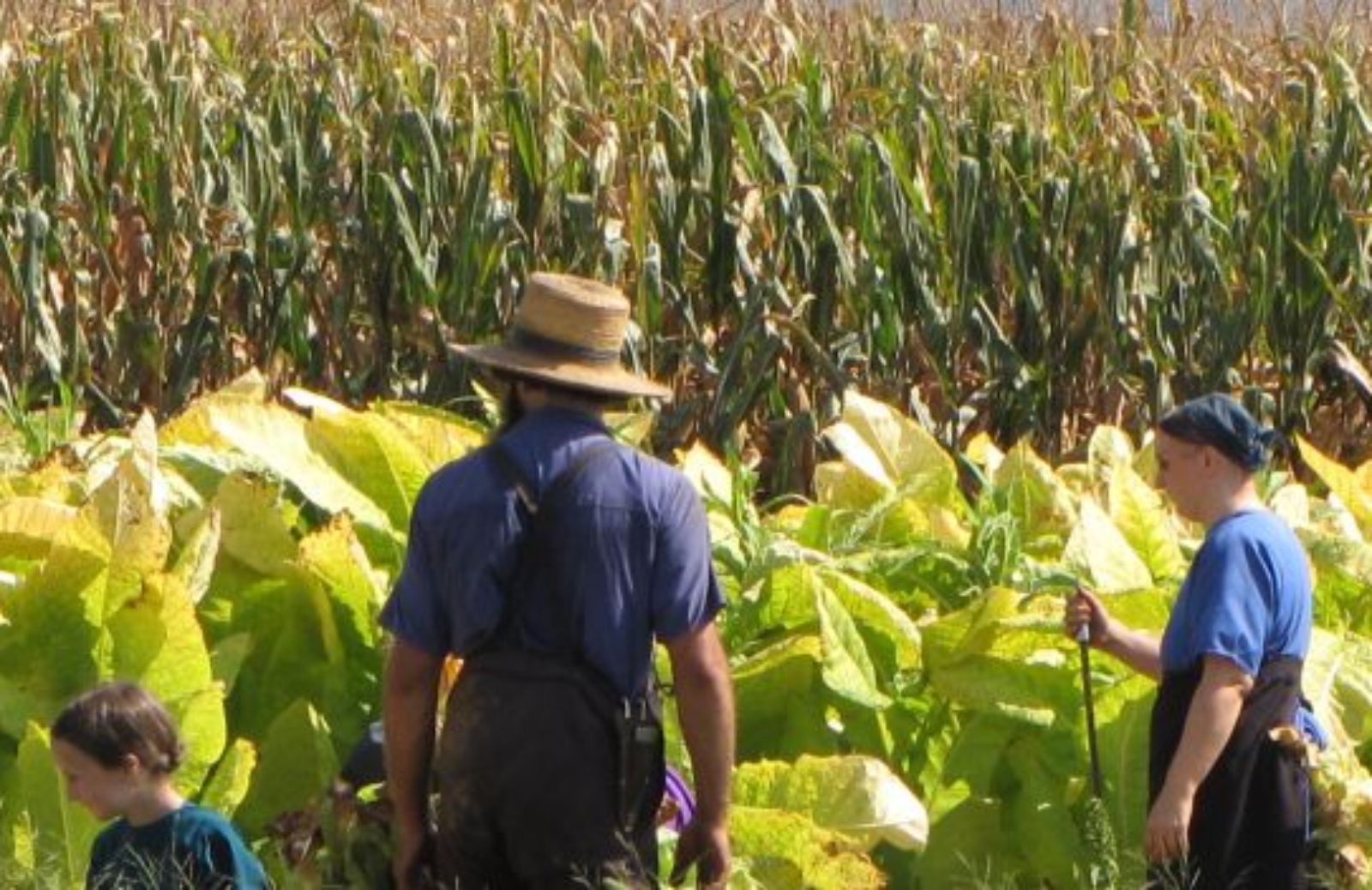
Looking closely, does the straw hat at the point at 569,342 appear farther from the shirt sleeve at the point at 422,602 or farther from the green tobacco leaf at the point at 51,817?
the green tobacco leaf at the point at 51,817

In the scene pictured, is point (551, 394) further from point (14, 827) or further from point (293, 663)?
point (14, 827)

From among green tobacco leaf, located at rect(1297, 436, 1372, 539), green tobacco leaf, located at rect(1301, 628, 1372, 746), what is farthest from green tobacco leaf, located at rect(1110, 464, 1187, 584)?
green tobacco leaf, located at rect(1297, 436, 1372, 539)

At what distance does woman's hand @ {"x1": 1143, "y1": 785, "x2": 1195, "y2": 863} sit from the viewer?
516 centimetres

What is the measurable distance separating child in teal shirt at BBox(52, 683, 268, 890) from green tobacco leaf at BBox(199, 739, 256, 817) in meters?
0.68

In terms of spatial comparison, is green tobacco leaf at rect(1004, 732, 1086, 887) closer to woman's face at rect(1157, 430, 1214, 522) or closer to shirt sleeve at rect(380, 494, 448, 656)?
woman's face at rect(1157, 430, 1214, 522)

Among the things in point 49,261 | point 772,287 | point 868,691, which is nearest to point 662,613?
point 868,691

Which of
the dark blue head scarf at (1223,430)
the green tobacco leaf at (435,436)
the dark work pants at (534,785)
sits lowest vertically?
the green tobacco leaf at (435,436)

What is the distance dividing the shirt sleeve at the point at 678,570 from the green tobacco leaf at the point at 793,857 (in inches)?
32.8

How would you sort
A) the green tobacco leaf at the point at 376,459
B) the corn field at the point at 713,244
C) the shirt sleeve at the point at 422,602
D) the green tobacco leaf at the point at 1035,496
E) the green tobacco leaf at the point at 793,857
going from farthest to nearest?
the corn field at the point at 713,244 < the green tobacco leaf at the point at 1035,496 < the green tobacco leaf at the point at 376,459 < the green tobacco leaf at the point at 793,857 < the shirt sleeve at the point at 422,602

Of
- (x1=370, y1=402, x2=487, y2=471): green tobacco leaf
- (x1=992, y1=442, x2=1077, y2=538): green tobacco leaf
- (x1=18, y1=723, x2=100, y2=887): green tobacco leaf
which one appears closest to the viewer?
(x1=18, y1=723, x2=100, y2=887): green tobacco leaf

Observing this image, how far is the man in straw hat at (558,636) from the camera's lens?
4.77 meters

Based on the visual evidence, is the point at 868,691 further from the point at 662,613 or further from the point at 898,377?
the point at 898,377

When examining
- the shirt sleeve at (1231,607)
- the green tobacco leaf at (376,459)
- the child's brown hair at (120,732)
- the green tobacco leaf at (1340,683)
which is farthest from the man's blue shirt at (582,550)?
the green tobacco leaf at (1340,683)

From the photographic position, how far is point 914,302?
921 cm
